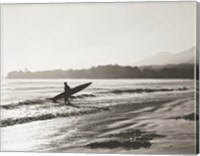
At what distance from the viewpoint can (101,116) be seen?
2.67 m

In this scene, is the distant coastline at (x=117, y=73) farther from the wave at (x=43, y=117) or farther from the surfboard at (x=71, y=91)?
the wave at (x=43, y=117)

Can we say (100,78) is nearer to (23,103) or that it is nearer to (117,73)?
(117,73)

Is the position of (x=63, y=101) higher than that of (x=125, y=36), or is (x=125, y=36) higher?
(x=125, y=36)

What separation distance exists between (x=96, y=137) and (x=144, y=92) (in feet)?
1.06

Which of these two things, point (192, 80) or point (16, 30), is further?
point (16, 30)

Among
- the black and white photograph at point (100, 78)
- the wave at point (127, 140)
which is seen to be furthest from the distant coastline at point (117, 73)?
the wave at point (127, 140)

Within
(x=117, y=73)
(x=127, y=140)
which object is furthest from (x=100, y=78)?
(x=127, y=140)

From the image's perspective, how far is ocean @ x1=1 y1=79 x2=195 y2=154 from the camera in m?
2.60

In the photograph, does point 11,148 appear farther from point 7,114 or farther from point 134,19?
point 134,19

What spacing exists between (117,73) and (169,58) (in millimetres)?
265

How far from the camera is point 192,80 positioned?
258 cm

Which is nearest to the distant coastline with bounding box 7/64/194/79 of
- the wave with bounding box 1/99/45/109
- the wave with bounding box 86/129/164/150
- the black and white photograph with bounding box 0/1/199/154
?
the black and white photograph with bounding box 0/1/199/154

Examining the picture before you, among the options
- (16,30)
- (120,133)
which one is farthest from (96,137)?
(16,30)

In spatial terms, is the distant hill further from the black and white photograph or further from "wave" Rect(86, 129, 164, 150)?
"wave" Rect(86, 129, 164, 150)
